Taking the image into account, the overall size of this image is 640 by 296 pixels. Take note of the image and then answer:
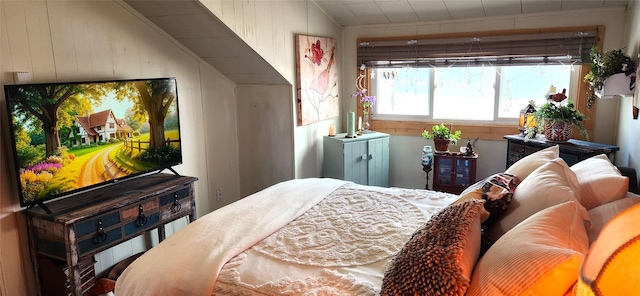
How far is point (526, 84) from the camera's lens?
4145 millimetres

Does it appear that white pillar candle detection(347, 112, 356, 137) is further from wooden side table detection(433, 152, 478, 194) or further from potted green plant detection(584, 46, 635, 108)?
potted green plant detection(584, 46, 635, 108)

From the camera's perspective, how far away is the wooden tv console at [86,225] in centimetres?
234

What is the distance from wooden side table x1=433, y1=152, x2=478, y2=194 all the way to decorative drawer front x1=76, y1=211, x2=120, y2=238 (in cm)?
285

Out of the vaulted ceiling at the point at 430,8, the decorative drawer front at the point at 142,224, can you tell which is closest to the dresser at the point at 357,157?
the vaulted ceiling at the point at 430,8

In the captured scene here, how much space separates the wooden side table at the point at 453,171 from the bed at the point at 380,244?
1.72 m

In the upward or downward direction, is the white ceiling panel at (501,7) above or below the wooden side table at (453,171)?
above

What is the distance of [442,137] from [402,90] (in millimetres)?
788

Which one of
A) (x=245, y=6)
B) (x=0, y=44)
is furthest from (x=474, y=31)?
(x=0, y=44)

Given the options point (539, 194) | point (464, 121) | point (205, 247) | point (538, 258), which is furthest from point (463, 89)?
point (538, 258)

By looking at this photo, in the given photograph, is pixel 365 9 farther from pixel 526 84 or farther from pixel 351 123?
pixel 526 84

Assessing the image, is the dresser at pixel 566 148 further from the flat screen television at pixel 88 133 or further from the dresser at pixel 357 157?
the flat screen television at pixel 88 133

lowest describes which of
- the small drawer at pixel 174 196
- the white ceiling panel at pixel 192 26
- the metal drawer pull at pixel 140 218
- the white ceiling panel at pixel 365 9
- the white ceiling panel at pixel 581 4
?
the metal drawer pull at pixel 140 218

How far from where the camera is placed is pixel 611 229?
59 cm

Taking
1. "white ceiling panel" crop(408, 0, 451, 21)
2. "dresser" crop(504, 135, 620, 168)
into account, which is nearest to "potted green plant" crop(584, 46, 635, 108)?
"dresser" crop(504, 135, 620, 168)
